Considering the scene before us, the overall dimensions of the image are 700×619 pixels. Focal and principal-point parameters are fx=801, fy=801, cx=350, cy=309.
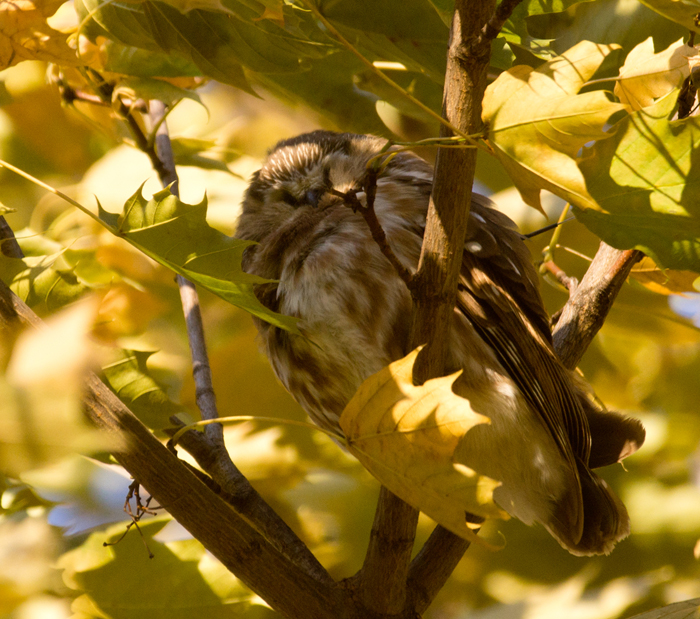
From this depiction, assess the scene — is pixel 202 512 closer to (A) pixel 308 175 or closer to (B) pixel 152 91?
(B) pixel 152 91

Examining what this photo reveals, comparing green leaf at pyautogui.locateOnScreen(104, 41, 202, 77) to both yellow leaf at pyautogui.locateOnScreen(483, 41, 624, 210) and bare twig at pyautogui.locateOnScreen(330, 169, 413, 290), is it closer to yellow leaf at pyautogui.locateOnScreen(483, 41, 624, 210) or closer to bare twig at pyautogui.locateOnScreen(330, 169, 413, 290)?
bare twig at pyautogui.locateOnScreen(330, 169, 413, 290)

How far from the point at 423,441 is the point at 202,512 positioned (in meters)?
0.49

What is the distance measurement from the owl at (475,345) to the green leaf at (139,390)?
1.19 feet

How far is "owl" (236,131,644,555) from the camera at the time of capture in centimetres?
195

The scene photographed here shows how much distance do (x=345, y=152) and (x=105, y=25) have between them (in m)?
1.00

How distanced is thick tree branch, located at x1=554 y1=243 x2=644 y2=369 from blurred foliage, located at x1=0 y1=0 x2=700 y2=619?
0.10 metres

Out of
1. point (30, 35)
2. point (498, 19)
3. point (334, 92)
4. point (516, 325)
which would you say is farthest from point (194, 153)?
point (498, 19)

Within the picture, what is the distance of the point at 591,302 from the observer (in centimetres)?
208

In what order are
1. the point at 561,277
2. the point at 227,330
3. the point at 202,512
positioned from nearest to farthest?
the point at 202,512 → the point at 561,277 → the point at 227,330

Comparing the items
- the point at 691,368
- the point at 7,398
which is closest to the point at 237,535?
the point at 7,398

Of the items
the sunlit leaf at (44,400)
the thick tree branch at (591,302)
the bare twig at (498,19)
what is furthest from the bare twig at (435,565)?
the bare twig at (498,19)

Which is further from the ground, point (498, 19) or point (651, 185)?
point (498, 19)

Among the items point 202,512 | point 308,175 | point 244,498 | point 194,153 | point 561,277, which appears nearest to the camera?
point 202,512

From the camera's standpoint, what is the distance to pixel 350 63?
2023mm
